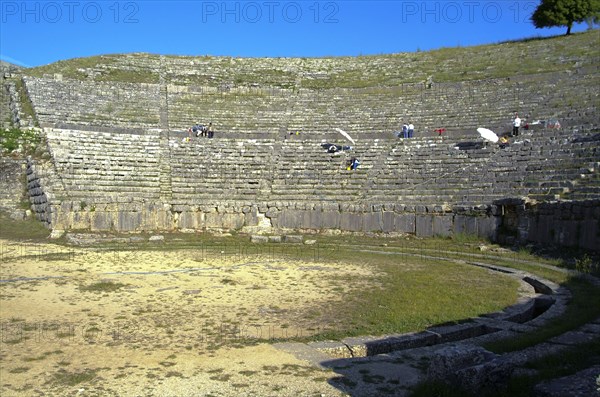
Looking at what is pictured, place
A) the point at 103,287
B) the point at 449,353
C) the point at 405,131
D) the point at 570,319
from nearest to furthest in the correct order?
the point at 449,353 < the point at 570,319 < the point at 103,287 < the point at 405,131

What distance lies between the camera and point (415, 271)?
1318 centimetres

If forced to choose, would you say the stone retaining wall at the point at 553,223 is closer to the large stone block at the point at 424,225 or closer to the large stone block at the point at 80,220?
the large stone block at the point at 424,225

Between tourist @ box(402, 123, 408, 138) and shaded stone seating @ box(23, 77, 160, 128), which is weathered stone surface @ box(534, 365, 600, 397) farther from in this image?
shaded stone seating @ box(23, 77, 160, 128)

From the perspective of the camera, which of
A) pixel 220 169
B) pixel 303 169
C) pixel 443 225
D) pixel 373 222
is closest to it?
pixel 443 225

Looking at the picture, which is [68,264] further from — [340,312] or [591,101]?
[591,101]

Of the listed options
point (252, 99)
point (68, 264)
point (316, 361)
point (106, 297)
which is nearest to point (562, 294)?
point (316, 361)

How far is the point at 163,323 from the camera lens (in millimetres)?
7891

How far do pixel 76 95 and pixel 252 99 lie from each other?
32.2 ft

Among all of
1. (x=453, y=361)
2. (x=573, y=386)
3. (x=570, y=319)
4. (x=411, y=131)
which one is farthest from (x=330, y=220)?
(x=573, y=386)

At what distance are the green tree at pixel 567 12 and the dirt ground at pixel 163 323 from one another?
31.7 meters

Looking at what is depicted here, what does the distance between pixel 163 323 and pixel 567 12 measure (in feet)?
126

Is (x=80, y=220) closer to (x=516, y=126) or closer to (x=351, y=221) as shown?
(x=351, y=221)

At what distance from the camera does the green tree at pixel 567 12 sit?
35938 mm

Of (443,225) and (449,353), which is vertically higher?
(443,225)
